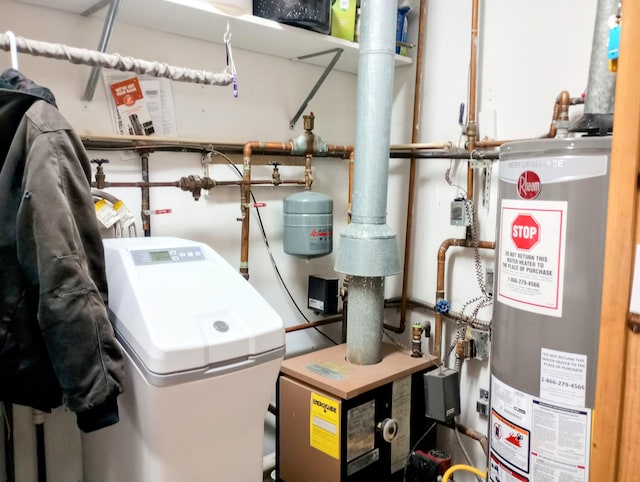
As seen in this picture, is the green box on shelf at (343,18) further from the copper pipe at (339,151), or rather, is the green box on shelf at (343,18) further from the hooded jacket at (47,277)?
the hooded jacket at (47,277)

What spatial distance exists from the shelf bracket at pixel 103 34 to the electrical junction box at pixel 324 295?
1.22 metres

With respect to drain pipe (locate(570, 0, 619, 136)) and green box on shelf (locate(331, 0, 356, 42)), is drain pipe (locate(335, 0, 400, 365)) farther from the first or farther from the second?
drain pipe (locate(570, 0, 619, 136))

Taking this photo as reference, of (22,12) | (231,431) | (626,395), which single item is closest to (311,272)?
(231,431)

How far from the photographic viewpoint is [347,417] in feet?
5.47

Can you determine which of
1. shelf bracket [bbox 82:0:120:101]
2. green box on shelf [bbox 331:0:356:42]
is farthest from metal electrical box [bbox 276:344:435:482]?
green box on shelf [bbox 331:0:356:42]

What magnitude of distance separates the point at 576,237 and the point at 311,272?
1.57 m

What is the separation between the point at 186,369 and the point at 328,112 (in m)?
1.66


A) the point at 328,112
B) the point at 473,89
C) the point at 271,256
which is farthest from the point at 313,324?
the point at 473,89

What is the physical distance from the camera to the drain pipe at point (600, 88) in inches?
44.4

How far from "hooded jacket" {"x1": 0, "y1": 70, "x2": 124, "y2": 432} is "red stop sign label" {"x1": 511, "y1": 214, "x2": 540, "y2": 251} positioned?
93 cm

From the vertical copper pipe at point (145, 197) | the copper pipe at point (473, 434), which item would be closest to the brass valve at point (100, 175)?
the vertical copper pipe at point (145, 197)

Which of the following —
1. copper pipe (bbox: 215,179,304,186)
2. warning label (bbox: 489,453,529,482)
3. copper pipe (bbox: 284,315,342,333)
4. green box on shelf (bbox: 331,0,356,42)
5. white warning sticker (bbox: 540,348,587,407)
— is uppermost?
green box on shelf (bbox: 331,0,356,42)

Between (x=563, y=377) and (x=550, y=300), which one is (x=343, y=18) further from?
(x=563, y=377)

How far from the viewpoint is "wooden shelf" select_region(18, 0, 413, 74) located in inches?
63.2
